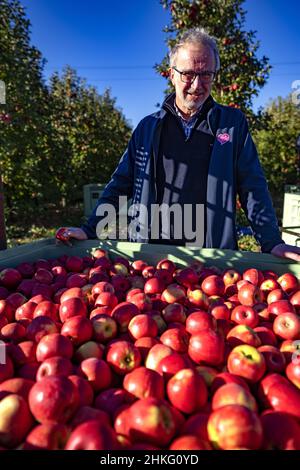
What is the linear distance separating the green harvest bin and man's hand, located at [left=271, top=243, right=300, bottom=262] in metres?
0.04

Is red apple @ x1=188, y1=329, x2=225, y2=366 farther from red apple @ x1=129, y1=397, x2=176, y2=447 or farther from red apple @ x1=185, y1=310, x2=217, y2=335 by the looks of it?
red apple @ x1=129, y1=397, x2=176, y2=447

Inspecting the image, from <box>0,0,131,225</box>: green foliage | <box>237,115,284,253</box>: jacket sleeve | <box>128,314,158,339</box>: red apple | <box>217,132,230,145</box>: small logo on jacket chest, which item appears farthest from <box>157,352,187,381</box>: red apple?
<box>0,0,131,225</box>: green foliage

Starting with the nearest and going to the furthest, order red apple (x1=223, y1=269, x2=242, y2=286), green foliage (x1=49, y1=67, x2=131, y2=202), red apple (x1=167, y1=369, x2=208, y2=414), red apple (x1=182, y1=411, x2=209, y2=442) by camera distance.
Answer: red apple (x1=182, y1=411, x2=209, y2=442) → red apple (x1=167, y1=369, x2=208, y2=414) → red apple (x1=223, y1=269, x2=242, y2=286) → green foliage (x1=49, y1=67, x2=131, y2=202)

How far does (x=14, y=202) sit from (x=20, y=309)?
8335 mm

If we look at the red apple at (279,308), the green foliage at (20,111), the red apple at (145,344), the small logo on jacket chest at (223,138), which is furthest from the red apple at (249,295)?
the green foliage at (20,111)

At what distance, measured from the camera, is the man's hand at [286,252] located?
2.22 metres

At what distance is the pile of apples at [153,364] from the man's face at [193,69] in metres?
1.33

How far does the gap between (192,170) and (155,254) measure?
75 centimetres

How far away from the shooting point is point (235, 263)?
2.40 meters

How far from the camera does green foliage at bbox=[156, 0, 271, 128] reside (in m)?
7.25

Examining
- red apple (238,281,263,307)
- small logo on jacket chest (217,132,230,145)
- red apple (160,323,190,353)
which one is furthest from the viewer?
small logo on jacket chest (217,132,230,145)

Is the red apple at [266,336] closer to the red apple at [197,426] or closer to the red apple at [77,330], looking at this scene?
the red apple at [197,426]

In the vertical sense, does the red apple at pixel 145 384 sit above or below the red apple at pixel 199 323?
below

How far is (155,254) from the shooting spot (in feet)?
8.37
